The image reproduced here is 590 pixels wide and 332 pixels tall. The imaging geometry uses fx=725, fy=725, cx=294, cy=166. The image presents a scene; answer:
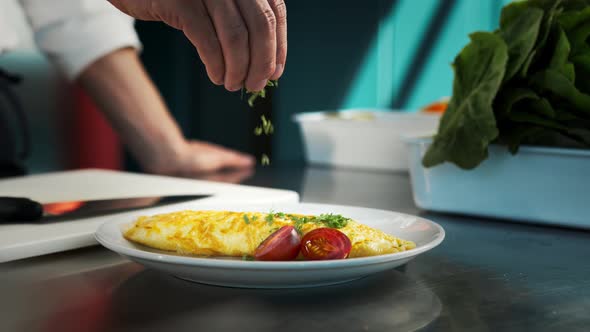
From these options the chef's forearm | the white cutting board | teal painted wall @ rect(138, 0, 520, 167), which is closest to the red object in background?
teal painted wall @ rect(138, 0, 520, 167)

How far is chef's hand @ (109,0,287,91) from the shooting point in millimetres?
829

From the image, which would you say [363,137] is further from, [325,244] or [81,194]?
[325,244]

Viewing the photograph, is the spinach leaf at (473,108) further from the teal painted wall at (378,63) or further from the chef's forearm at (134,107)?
the teal painted wall at (378,63)

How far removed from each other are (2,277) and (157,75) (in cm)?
348

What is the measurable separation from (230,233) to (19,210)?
1.01 feet

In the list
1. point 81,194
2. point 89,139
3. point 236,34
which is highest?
point 236,34

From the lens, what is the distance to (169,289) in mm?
690

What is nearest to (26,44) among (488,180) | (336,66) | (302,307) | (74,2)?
(74,2)

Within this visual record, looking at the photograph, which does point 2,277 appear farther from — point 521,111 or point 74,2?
point 74,2

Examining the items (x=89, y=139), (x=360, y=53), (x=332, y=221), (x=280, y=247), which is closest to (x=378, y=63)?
(x=360, y=53)

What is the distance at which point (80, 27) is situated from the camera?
193cm

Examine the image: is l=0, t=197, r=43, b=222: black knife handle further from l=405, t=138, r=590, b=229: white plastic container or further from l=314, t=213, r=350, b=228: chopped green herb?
l=405, t=138, r=590, b=229: white plastic container

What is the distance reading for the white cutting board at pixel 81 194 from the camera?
822 mm

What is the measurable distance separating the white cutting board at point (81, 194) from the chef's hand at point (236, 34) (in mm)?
251
